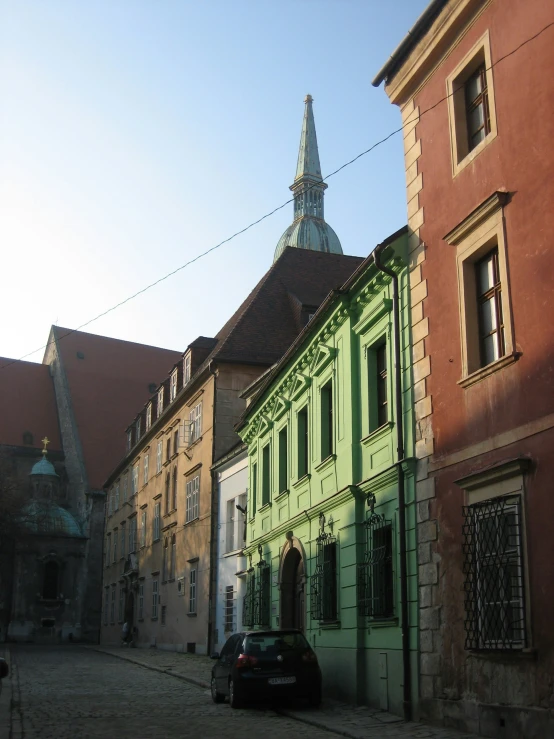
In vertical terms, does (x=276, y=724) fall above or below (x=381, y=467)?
below

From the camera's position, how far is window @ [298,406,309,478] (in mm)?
20406

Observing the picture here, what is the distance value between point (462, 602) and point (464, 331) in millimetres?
3693

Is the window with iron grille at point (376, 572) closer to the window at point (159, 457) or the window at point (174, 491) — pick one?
the window at point (174, 491)

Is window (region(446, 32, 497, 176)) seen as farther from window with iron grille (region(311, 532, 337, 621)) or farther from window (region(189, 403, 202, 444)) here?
window (region(189, 403, 202, 444))

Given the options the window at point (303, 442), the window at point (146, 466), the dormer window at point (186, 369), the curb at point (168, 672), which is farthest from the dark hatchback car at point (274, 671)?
the window at point (146, 466)

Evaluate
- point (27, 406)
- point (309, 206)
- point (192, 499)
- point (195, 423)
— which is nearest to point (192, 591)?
point (192, 499)

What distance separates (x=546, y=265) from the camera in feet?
35.6

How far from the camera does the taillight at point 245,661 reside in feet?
50.5

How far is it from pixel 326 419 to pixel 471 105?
7.48m

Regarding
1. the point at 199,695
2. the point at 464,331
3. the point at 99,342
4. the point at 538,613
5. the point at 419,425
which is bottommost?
the point at 199,695

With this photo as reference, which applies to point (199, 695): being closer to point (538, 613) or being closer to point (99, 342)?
point (538, 613)

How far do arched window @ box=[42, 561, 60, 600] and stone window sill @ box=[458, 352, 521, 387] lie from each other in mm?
50064

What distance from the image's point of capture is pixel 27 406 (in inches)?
2773

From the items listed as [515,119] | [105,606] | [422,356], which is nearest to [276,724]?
[422,356]
